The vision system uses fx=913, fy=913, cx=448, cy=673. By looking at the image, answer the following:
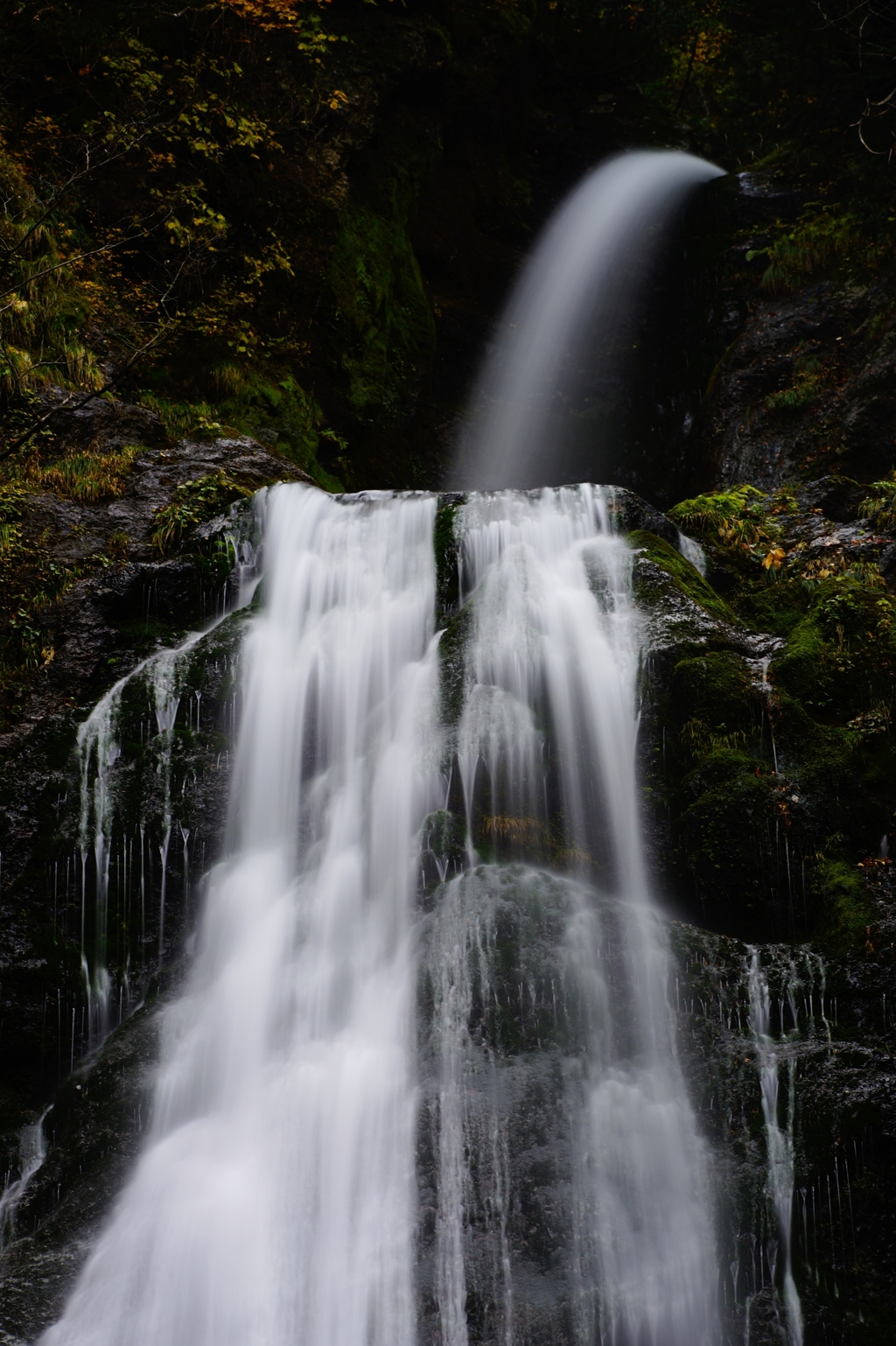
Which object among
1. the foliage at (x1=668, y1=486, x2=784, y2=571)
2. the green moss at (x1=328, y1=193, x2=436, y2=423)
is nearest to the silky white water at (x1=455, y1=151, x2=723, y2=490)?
the green moss at (x1=328, y1=193, x2=436, y2=423)

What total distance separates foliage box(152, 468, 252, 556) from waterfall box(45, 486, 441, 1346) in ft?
2.52

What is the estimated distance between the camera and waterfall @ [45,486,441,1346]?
445 centimetres

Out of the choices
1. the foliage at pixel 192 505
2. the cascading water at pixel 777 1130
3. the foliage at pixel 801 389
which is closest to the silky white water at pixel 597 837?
the cascading water at pixel 777 1130

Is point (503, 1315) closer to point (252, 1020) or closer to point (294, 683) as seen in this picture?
point (252, 1020)

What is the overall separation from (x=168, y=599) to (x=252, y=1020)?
148 inches

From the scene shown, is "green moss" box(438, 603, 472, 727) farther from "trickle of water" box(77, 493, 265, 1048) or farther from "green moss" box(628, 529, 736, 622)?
"trickle of water" box(77, 493, 265, 1048)

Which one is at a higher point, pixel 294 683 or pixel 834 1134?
pixel 294 683

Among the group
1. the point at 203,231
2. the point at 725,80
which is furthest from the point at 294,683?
the point at 725,80

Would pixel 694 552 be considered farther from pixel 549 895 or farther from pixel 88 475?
pixel 88 475

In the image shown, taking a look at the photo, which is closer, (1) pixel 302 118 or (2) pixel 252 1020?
(2) pixel 252 1020

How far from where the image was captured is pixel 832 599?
681cm

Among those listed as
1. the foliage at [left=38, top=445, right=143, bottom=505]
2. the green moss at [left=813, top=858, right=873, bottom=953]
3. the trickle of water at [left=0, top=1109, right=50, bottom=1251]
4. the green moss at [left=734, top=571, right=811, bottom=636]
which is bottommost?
the trickle of water at [left=0, top=1109, right=50, bottom=1251]

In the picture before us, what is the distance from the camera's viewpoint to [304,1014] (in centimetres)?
556

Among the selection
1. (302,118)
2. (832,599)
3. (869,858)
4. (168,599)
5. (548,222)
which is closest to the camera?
(869,858)
